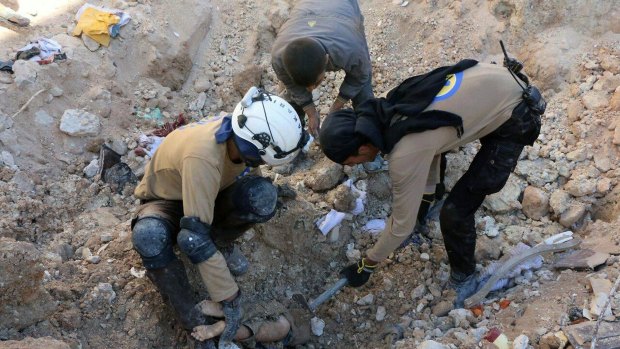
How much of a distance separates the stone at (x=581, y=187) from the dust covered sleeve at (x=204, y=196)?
273cm

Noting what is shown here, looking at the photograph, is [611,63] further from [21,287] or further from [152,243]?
[21,287]

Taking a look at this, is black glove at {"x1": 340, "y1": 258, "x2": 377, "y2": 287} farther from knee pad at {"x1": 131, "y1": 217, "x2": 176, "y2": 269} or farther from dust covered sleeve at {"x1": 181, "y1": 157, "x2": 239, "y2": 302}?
knee pad at {"x1": 131, "y1": 217, "x2": 176, "y2": 269}

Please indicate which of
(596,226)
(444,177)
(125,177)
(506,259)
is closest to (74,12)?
(125,177)

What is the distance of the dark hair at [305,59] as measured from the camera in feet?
12.3

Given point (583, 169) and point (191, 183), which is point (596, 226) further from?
point (191, 183)

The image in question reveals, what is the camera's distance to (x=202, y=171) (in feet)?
9.93

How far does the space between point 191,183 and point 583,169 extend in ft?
10.0

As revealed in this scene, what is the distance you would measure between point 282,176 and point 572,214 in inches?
88.6

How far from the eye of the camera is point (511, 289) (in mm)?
3840

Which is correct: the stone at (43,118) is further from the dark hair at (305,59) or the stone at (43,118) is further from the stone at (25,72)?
the dark hair at (305,59)

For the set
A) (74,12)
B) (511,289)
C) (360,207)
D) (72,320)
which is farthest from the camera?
(74,12)

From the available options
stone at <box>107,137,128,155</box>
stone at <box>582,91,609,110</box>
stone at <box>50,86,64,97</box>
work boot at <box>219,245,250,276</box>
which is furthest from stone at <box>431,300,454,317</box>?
stone at <box>50,86,64,97</box>

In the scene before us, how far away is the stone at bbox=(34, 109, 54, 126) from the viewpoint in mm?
4516

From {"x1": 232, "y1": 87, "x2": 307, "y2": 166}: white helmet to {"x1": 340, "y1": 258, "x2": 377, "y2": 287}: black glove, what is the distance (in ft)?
3.16
